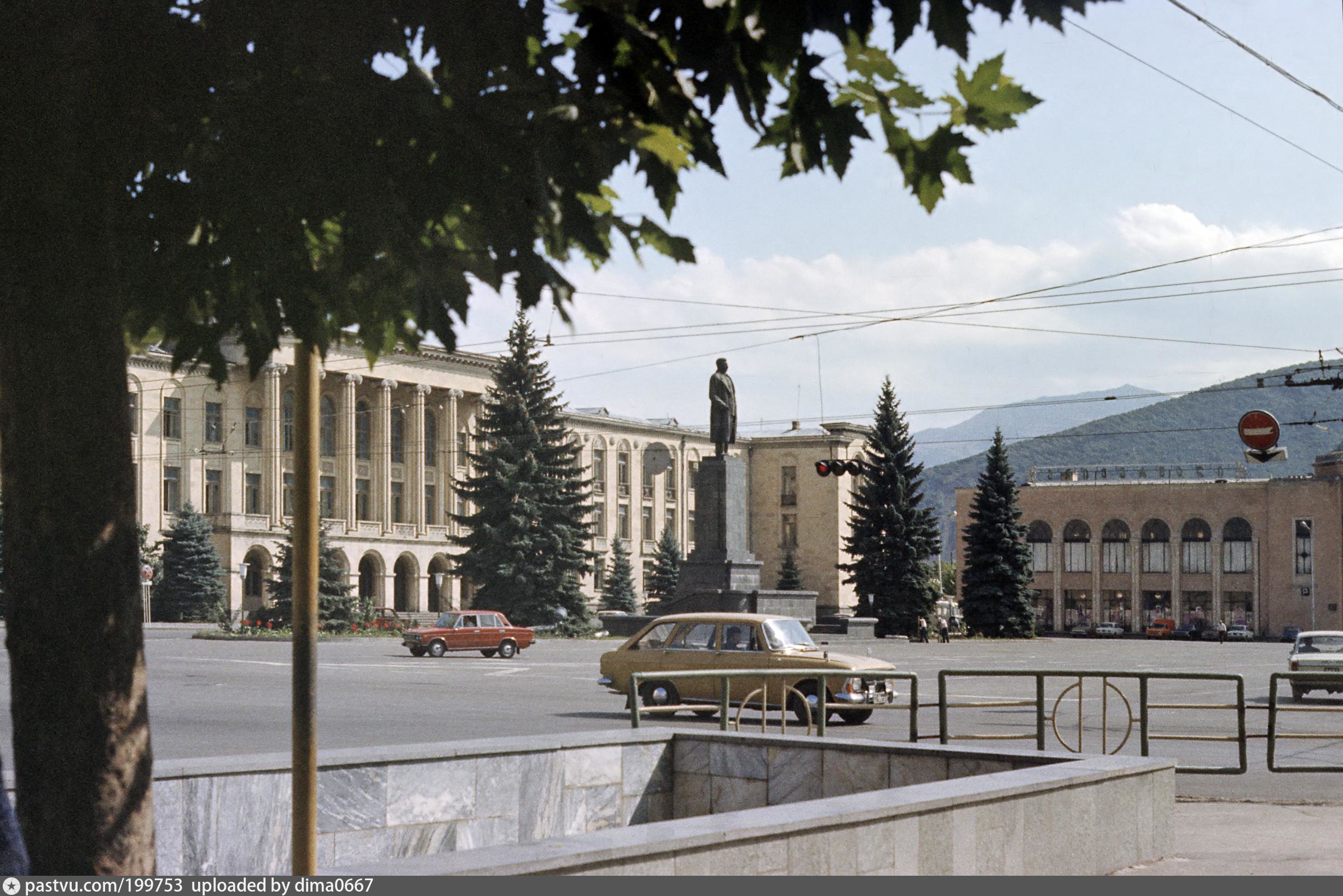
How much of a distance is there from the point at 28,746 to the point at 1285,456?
3683 cm

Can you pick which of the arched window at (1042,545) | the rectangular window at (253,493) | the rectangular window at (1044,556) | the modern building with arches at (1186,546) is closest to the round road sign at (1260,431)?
the rectangular window at (253,493)

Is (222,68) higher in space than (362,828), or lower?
higher

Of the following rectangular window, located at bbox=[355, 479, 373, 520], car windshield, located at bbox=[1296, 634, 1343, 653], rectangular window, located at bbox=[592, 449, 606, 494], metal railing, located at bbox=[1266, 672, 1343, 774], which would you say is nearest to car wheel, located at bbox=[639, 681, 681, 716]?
metal railing, located at bbox=[1266, 672, 1343, 774]

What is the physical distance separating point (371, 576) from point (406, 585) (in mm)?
3596

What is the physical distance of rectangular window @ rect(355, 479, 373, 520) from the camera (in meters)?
93.8

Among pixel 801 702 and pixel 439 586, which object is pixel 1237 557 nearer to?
pixel 439 586

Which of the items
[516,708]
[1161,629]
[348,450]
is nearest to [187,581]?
[348,450]

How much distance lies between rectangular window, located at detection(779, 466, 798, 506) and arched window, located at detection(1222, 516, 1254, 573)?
31669 mm

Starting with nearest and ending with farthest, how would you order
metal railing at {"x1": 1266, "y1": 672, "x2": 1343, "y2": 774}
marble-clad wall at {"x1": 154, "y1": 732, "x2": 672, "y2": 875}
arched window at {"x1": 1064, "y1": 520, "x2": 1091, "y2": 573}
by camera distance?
marble-clad wall at {"x1": 154, "y1": 732, "x2": 672, "y2": 875}, metal railing at {"x1": 1266, "y1": 672, "x2": 1343, "y2": 774}, arched window at {"x1": 1064, "y1": 520, "x2": 1091, "y2": 573}

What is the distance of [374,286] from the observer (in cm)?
598

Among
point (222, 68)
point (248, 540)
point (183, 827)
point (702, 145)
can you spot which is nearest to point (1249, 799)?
point (183, 827)

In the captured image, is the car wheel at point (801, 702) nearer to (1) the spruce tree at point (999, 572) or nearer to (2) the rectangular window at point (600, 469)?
(1) the spruce tree at point (999, 572)

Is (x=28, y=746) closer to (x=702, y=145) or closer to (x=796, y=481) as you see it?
(x=702, y=145)

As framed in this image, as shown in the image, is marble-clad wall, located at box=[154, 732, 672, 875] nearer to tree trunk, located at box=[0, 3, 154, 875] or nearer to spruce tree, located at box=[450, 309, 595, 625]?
tree trunk, located at box=[0, 3, 154, 875]
